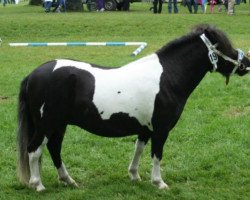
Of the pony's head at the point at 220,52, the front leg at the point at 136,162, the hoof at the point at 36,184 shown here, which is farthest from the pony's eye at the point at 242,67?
the hoof at the point at 36,184

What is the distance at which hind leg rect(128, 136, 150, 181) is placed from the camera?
605 cm

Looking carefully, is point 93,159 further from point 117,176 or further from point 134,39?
point 134,39

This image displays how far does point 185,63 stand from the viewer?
5.74 meters

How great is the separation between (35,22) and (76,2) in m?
8.93

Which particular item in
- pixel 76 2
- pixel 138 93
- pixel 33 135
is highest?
pixel 138 93

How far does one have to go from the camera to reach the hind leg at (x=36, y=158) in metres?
5.68

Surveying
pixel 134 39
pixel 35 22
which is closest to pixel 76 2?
pixel 35 22

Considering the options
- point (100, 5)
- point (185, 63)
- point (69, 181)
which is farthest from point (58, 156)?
point (100, 5)

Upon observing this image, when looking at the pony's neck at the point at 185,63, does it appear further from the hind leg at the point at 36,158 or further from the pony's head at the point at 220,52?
the hind leg at the point at 36,158

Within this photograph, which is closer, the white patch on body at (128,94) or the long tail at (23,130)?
the white patch on body at (128,94)

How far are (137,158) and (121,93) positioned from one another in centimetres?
99

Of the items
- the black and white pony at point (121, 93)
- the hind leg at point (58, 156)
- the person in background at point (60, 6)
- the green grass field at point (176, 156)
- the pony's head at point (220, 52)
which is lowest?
the person in background at point (60, 6)

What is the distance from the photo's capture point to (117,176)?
6.32 meters

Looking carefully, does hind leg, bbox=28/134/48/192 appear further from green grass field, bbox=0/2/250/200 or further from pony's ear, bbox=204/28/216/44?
pony's ear, bbox=204/28/216/44
